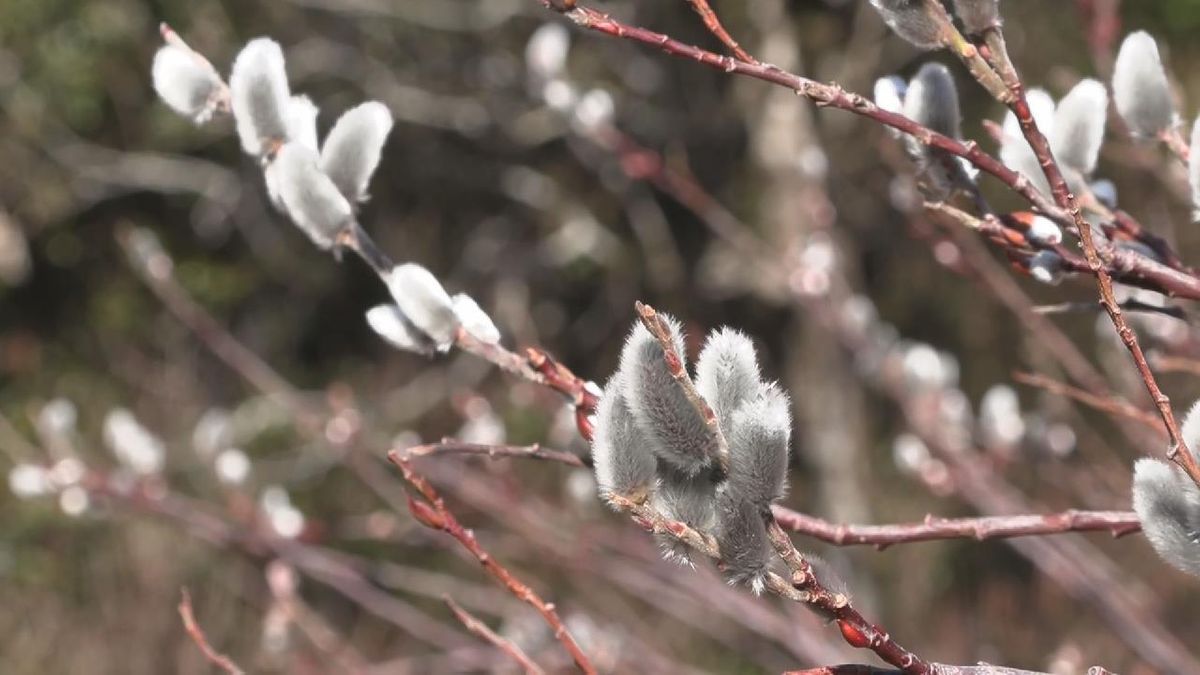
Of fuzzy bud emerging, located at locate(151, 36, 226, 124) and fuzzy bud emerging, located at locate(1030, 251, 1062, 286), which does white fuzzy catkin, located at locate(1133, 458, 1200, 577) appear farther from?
fuzzy bud emerging, located at locate(151, 36, 226, 124)

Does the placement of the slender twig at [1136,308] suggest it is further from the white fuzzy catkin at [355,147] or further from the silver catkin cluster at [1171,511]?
the white fuzzy catkin at [355,147]

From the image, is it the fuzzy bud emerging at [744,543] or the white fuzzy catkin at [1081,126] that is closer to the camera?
the fuzzy bud emerging at [744,543]

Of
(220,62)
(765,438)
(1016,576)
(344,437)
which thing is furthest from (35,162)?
(765,438)

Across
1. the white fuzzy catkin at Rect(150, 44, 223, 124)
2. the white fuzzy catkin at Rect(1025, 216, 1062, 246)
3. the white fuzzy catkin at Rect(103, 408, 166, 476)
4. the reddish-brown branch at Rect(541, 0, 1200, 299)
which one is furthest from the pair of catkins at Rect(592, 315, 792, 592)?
the white fuzzy catkin at Rect(103, 408, 166, 476)

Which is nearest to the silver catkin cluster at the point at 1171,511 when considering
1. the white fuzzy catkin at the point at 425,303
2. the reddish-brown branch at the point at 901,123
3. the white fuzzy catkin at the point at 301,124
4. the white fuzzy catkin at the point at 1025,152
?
the reddish-brown branch at the point at 901,123

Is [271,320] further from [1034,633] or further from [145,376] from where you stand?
[1034,633]

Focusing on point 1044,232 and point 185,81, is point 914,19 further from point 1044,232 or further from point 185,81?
point 185,81

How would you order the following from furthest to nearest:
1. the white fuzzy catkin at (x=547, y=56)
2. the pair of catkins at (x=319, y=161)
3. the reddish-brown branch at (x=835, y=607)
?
the white fuzzy catkin at (x=547, y=56) < the pair of catkins at (x=319, y=161) < the reddish-brown branch at (x=835, y=607)
